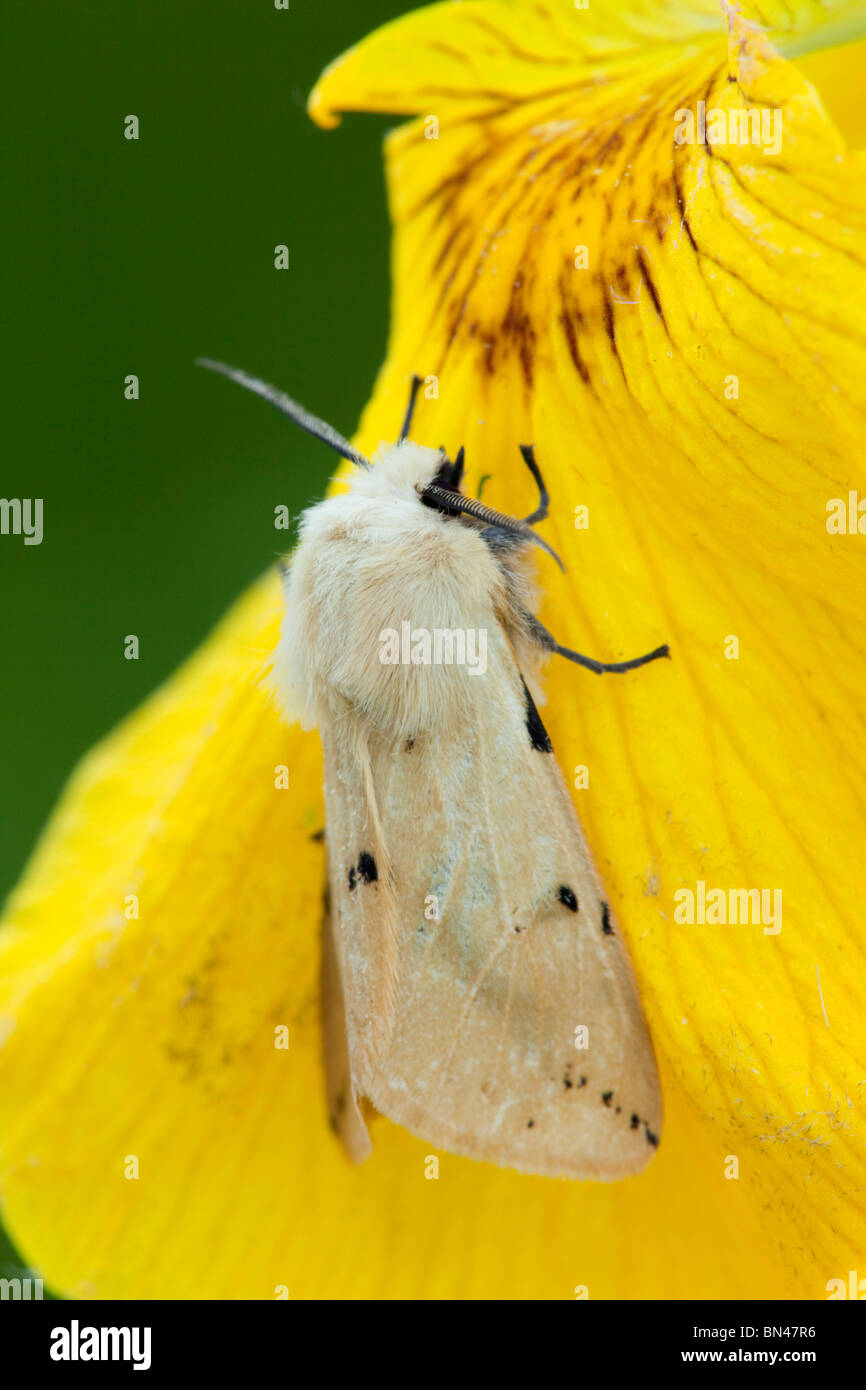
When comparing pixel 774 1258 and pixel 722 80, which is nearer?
pixel 722 80

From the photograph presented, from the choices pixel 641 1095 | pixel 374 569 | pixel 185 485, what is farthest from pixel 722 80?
pixel 185 485

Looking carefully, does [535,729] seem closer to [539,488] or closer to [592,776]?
[592,776]

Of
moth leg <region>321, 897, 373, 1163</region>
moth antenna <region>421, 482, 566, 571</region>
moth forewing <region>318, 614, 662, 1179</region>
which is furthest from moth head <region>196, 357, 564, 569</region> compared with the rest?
moth leg <region>321, 897, 373, 1163</region>

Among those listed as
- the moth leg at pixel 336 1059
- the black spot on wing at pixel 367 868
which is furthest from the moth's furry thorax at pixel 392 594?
the moth leg at pixel 336 1059

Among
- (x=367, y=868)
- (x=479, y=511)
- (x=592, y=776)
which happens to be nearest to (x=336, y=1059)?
(x=367, y=868)

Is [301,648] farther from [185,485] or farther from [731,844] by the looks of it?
[185,485]

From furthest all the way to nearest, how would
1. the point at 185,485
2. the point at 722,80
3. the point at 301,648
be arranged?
the point at 185,485 < the point at 301,648 < the point at 722,80

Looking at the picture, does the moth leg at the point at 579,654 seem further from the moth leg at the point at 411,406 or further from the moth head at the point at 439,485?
the moth leg at the point at 411,406
